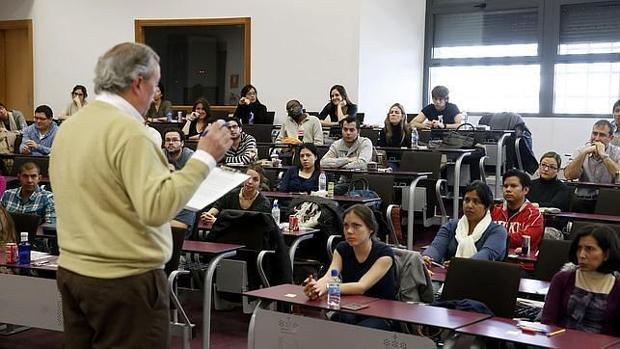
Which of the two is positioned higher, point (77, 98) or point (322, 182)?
point (77, 98)

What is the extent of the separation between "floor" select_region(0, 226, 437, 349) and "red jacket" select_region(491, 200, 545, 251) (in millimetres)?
1853

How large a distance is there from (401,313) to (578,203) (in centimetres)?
354

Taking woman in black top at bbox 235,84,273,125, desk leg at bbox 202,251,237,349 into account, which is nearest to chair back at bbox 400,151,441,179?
woman in black top at bbox 235,84,273,125

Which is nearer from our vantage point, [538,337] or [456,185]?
[538,337]

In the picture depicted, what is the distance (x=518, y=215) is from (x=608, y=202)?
1123 mm

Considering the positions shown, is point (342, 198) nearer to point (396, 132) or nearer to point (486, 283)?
point (396, 132)

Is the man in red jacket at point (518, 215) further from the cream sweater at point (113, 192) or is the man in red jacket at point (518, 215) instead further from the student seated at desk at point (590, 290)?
the cream sweater at point (113, 192)

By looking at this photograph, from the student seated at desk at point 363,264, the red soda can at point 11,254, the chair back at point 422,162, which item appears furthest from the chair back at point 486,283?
the chair back at point 422,162

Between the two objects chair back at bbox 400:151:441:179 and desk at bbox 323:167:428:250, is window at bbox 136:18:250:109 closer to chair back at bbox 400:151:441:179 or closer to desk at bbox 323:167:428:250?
chair back at bbox 400:151:441:179

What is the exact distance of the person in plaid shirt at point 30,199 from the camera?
6.13 m

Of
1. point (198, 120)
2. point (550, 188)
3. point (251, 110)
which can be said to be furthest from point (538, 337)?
point (251, 110)

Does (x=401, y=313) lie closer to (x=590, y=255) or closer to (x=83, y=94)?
(x=590, y=255)

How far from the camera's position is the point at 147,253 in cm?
221

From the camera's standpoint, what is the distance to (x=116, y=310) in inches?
86.4
